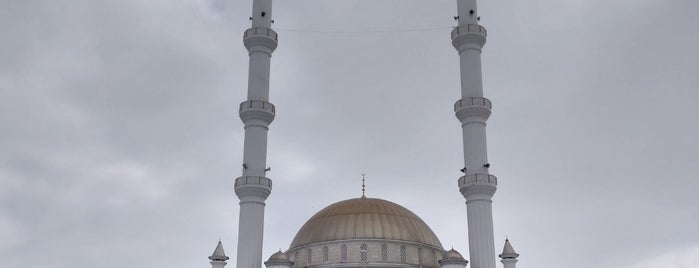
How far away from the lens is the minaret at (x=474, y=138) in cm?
3195

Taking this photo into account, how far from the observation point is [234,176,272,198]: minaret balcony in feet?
110

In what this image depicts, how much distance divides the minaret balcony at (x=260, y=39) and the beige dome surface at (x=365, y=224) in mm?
8631

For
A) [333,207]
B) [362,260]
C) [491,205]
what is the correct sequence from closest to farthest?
[491,205], [362,260], [333,207]

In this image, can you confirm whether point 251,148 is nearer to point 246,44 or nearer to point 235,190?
point 235,190

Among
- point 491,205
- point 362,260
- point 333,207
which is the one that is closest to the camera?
point 491,205

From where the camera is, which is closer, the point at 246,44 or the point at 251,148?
the point at 251,148

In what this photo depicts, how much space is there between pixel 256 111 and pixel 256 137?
3.85 ft

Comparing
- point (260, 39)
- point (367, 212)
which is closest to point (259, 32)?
point (260, 39)

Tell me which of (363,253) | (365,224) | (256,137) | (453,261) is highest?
(256,137)

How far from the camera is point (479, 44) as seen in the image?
117ft

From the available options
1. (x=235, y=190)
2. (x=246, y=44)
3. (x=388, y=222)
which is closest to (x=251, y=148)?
(x=235, y=190)

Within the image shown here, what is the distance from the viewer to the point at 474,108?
1332 inches

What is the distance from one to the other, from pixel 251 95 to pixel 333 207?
759 centimetres

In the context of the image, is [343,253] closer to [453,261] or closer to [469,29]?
[453,261]
